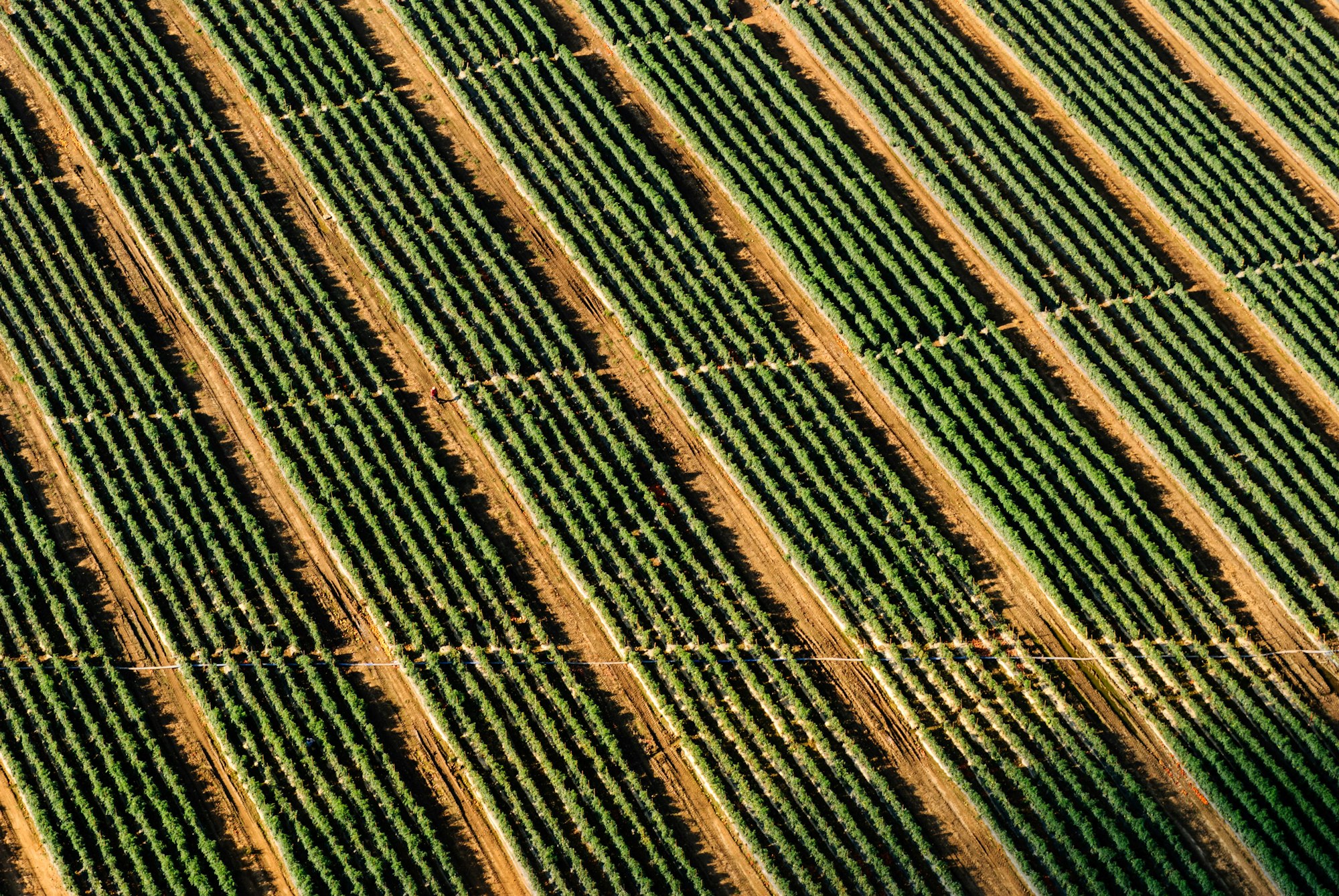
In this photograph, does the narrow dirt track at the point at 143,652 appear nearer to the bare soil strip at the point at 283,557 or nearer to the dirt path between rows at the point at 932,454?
the bare soil strip at the point at 283,557

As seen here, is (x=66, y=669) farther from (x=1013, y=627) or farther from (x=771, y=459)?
(x=1013, y=627)

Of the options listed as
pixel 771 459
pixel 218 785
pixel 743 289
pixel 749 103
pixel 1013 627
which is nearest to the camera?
pixel 218 785

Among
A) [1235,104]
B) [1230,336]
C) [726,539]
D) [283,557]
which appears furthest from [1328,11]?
[283,557]

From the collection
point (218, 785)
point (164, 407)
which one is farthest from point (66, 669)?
point (164, 407)

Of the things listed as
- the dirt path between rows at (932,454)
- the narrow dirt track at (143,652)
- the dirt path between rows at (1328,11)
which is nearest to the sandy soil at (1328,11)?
the dirt path between rows at (1328,11)

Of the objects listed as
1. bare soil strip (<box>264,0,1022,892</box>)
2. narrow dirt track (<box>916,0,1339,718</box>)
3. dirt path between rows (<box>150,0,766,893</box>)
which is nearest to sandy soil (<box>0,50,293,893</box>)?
dirt path between rows (<box>150,0,766,893</box>)

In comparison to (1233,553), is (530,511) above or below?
above
